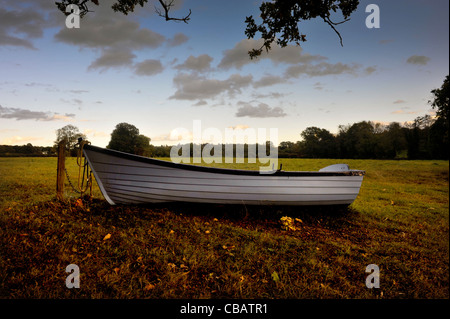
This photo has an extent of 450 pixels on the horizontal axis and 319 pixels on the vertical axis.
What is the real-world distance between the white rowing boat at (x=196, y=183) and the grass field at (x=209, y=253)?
408 millimetres

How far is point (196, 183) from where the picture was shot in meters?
5.23

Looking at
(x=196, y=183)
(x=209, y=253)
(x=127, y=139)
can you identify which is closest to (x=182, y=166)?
(x=196, y=183)

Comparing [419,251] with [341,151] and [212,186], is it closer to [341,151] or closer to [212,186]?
[212,186]

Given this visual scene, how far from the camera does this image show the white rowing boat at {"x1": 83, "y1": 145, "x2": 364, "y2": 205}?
16.3 feet

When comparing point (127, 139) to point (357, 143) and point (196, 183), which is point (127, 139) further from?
point (357, 143)

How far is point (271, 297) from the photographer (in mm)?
2865

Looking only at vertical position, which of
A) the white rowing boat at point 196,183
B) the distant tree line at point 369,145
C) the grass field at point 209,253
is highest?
the distant tree line at point 369,145

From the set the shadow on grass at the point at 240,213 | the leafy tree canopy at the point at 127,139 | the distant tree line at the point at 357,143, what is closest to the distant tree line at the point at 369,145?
the distant tree line at the point at 357,143

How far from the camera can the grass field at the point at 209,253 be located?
294cm

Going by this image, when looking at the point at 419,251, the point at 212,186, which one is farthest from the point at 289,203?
the point at 419,251

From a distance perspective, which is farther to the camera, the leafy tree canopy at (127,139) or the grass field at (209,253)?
the leafy tree canopy at (127,139)

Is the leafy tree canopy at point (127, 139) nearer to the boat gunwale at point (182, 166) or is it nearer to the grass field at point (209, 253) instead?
the grass field at point (209, 253)

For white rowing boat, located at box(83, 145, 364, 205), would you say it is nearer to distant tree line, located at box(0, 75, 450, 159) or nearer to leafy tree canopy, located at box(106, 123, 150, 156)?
distant tree line, located at box(0, 75, 450, 159)
